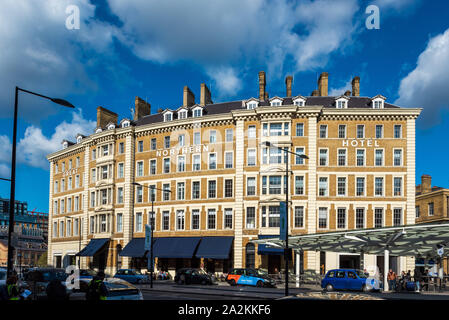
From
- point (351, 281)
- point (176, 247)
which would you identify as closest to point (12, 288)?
point (351, 281)

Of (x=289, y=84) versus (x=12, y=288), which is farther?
(x=289, y=84)

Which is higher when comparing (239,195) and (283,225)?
(239,195)

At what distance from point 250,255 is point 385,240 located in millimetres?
18296

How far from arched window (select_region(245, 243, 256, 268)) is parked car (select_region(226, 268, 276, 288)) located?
9.35 meters

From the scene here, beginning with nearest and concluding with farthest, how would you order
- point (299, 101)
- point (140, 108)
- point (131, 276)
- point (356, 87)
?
point (131, 276), point (299, 101), point (356, 87), point (140, 108)

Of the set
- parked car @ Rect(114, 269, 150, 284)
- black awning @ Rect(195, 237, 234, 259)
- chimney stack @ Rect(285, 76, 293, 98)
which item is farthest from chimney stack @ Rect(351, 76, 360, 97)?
parked car @ Rect(114, 269, 150, 284)

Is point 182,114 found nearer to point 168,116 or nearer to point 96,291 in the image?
point 168,116

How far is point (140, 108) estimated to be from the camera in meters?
61.4

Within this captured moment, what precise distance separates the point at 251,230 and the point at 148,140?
1692 centimetres

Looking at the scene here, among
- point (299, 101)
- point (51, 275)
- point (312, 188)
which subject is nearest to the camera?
point (51, 275)

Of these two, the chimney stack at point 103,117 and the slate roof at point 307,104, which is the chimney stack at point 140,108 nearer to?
the slate roof at point 307,104

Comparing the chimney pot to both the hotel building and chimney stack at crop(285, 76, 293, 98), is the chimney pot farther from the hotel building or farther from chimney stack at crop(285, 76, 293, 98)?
chimney stack at crop(285, 76, 293, 98)

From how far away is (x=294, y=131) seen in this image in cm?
4753
